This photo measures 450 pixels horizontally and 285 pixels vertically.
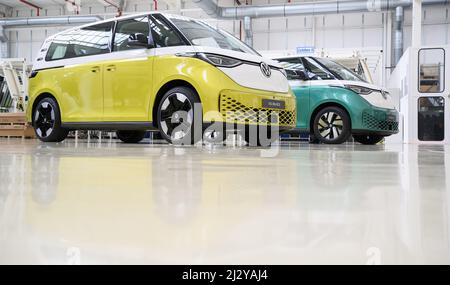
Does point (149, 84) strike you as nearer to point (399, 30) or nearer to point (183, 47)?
point (183, 47)

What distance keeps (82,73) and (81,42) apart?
0.49m

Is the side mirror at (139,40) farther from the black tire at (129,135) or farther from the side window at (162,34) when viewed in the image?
the black tire at (129,135)

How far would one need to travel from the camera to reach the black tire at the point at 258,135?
4.50 meters

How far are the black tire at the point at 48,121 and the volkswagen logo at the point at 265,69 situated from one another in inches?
109

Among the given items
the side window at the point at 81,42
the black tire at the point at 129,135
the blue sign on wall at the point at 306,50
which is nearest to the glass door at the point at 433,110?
the blue sign on wall at the point at 306,50

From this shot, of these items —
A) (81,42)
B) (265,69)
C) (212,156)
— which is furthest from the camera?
(81,42)

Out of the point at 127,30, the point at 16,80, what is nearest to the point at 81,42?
the point at 127,30

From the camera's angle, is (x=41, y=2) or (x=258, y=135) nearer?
(x=258, y=135)

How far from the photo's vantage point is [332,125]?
6.23 m

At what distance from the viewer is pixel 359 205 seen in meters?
1.12

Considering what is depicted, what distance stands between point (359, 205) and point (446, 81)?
32.7 ft

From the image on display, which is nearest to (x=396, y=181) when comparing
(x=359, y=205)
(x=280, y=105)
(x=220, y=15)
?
(x=359, y=205)

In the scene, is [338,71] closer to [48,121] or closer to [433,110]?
[48,121]

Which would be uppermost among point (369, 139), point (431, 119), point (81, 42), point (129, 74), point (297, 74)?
point (81, 42)
